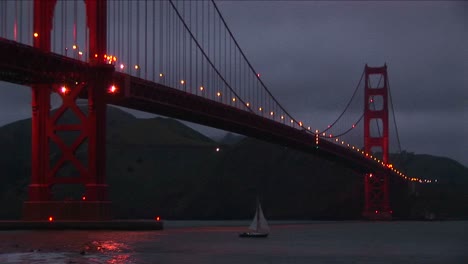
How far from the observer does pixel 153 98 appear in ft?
193

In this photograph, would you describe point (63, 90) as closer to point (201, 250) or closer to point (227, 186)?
point (201, 250)

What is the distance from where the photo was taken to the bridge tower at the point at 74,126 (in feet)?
178

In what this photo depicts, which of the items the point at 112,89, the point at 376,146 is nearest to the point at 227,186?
the point at 376,146

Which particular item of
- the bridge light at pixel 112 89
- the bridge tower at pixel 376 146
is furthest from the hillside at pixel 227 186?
the bridge light at pixel 112 89

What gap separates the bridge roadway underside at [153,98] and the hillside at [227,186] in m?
36.9

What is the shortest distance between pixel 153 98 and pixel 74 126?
5829mm

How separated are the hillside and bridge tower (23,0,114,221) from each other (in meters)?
57.6

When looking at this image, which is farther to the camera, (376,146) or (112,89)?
(376,146)

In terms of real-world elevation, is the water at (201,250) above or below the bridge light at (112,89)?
below

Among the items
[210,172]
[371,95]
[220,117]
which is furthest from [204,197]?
[220,117]

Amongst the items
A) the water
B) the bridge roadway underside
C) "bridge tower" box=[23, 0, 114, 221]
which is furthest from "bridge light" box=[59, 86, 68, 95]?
the water

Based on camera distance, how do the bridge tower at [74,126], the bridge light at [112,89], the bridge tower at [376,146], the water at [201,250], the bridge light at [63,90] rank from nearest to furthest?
the water at [201,250] < the bridge tower at [74,126] < the bridge light at [63,90] < the bridge light at [112,89] < the bridge tower at [376,146]

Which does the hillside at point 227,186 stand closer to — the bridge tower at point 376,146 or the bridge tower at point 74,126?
the bridge tower at point 376,146

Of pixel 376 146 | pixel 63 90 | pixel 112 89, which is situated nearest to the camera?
pixel 63 90
